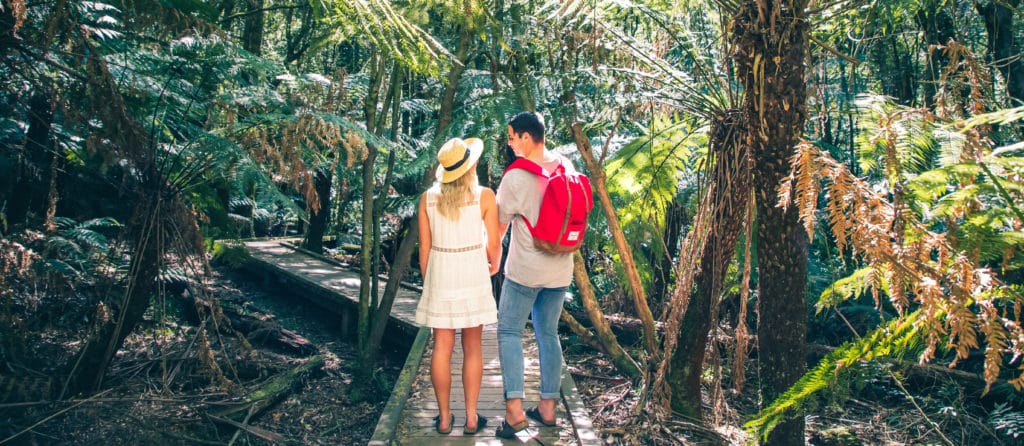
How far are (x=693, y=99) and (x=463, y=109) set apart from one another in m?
2.63

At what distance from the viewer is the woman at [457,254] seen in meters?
3.94

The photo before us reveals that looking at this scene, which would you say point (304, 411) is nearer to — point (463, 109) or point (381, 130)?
point (381, 130)

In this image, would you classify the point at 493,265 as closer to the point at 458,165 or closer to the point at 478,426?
the point at 458,165

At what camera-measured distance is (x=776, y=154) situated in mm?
3881

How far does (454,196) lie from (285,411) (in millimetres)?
3609

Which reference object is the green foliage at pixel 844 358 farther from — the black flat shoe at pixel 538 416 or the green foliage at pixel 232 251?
the green foliage at pixel 232 251

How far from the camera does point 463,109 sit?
6703 mm

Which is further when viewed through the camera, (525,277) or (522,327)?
(522,327)

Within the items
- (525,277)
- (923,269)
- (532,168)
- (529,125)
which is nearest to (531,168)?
(532,168)

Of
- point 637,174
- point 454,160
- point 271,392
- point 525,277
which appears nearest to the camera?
point 454,160

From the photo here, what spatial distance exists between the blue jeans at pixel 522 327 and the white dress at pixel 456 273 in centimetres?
11

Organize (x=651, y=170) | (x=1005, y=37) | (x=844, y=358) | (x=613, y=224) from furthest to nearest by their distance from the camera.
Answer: (x=1005, y=37) < (x=651, y=170) < (x=613, y=224) < (x=844, y=358)

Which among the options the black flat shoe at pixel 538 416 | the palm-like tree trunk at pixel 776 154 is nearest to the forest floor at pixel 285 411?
the black flat shoe at pixel 538 416

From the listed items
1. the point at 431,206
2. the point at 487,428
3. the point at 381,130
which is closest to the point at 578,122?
the point at 381,130
